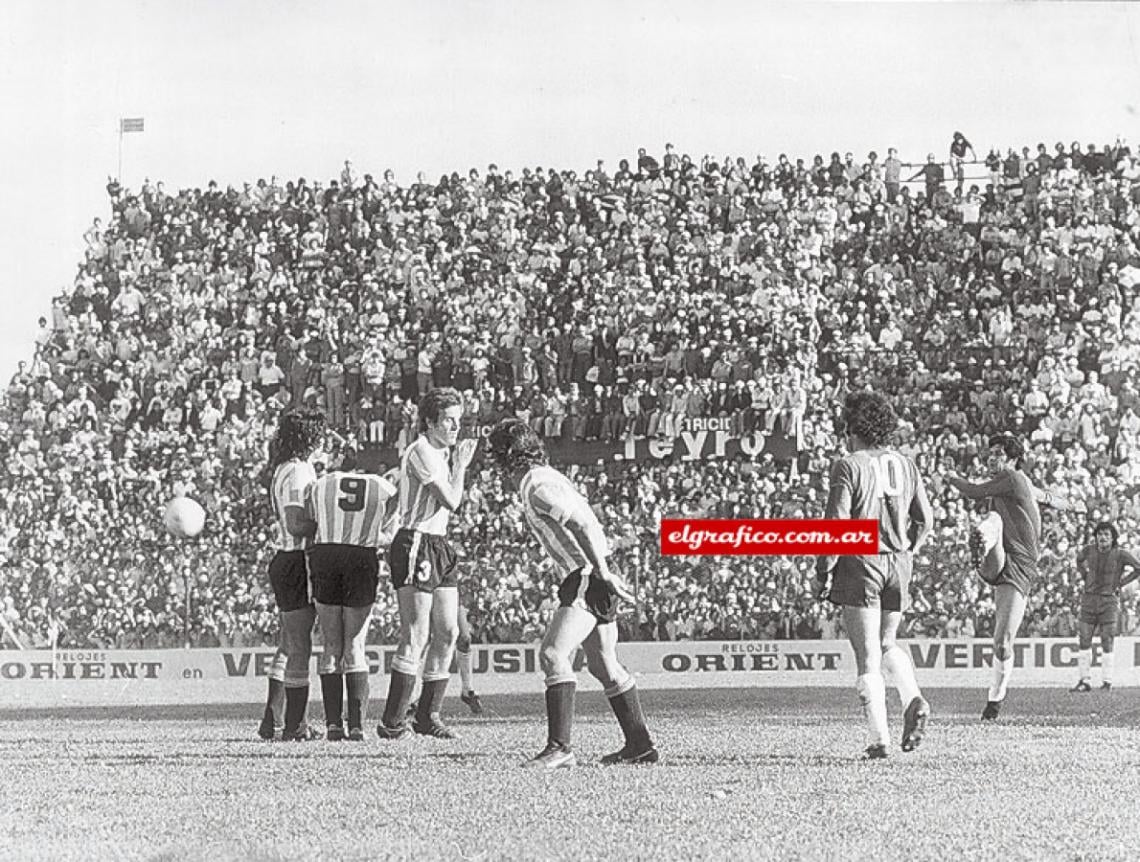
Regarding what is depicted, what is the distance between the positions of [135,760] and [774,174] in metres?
8.37

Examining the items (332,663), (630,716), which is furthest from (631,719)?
(332,663)

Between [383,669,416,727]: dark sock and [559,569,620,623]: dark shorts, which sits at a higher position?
[559,569,620,623]: dark shorts

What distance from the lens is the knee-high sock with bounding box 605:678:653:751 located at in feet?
20.5

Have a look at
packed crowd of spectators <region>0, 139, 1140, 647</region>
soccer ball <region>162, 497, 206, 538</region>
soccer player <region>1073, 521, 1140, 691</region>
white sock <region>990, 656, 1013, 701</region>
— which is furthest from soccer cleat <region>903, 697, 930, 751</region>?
soccer ball <region>162, 497, 206, 538</region>

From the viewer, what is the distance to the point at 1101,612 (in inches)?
427

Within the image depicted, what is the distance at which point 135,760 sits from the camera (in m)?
6.71

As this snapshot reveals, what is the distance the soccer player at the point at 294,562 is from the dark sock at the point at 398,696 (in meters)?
0.47

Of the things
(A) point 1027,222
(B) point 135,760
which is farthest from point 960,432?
(B) point 135,760

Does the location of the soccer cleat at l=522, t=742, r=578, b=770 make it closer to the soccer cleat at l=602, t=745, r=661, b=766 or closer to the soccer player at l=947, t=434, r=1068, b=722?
the soccer cleat at l=602, t=745, r=661, b=766


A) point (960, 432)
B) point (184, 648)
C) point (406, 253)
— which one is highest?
point (406, 253)

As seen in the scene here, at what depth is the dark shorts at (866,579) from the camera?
6.40m

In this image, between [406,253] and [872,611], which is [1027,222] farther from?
[872,611]

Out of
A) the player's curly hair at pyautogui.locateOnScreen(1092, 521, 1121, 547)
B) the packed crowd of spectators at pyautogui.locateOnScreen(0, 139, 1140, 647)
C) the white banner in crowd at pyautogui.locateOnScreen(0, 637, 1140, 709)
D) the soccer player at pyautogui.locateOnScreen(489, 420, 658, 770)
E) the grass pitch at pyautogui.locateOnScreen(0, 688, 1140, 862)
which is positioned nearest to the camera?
the grass pitch at pyautogui.locateOnScreen(0, 688, 1140, 862)

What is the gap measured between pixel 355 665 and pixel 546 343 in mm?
6644
